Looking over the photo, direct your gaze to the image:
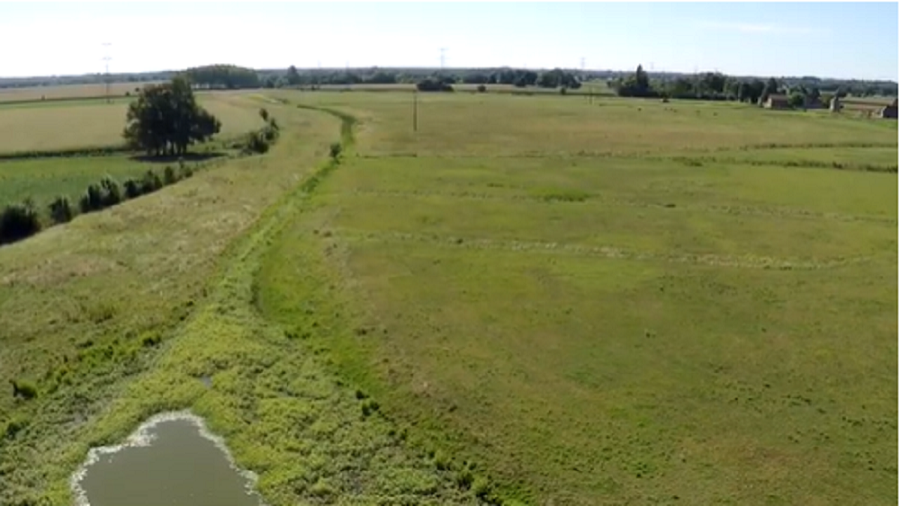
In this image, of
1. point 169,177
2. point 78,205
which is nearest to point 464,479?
point 78,205

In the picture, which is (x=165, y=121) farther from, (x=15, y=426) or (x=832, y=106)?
(x=832, y=106)

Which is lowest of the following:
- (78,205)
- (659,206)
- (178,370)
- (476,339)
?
(178,370)

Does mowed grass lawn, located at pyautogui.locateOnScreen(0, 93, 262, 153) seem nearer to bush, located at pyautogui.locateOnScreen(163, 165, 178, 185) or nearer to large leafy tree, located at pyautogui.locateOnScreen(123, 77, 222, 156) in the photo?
large leafy tree, located at pyautogui.locateOnScreen(123, 77, 222, 156)

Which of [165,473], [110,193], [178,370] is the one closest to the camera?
[165,473]

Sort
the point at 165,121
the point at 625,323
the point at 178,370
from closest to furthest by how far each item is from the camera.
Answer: the point at 178,370 → the point at 625,323 → the point at 165,121

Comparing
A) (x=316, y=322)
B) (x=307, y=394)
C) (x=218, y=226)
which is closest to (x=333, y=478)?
(x=307, y=394)

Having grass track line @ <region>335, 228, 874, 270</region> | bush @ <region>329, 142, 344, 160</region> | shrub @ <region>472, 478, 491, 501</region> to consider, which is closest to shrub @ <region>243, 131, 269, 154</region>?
bush @ <region>329, 142, 344, 160</region>

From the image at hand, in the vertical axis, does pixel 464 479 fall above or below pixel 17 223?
below
